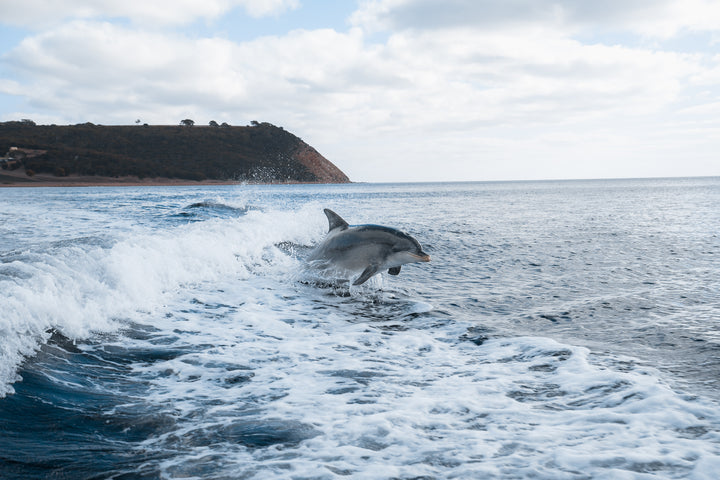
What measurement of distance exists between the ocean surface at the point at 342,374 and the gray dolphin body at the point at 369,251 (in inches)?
Answer: 22.1

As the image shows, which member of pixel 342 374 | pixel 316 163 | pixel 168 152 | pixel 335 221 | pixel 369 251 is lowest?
pixel 342 374

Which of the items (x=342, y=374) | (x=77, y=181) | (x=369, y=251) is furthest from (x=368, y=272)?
(x=77, y=181)

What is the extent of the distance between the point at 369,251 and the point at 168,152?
11142 cm

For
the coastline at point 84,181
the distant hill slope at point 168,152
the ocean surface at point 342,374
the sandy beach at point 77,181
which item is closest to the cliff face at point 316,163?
the distant hill slope at point 168,152

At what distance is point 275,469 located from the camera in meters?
3.21

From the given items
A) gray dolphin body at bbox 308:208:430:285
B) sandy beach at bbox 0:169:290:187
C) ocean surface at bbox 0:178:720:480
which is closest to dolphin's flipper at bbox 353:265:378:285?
gray dolphin body at bbox 308:208:430:285

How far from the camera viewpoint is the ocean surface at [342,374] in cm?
333

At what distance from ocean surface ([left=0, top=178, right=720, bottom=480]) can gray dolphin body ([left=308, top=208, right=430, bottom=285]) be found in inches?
22.1

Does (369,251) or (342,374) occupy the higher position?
(369,251)

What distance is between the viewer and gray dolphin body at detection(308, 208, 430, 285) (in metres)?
9.66

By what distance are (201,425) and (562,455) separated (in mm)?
2718

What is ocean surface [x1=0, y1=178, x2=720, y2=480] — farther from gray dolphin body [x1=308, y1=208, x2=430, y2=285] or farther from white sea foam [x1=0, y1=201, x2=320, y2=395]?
gray dolphin body [x1=308, y1=208, x2=430, y2=285]

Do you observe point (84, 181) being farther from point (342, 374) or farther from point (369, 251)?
point (342, 374)

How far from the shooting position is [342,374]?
521cm
